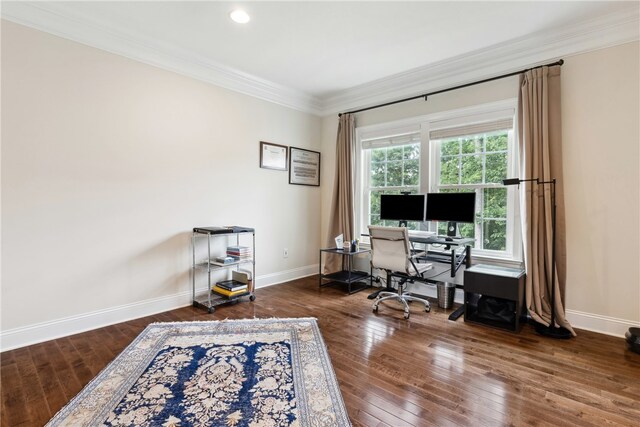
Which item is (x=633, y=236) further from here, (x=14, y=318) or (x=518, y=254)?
(x=14, y=318)

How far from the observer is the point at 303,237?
16.2 ft

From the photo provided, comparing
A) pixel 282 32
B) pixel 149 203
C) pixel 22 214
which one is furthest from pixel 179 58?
pixel 22 214

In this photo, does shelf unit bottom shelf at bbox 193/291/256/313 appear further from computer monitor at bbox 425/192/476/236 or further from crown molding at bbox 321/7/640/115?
crown molding at bbox 321/7/640/115

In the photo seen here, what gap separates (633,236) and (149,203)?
453 centimetres

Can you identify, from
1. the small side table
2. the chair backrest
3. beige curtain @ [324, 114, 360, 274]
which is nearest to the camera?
the chair backrest

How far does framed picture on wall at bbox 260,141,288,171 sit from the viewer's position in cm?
432

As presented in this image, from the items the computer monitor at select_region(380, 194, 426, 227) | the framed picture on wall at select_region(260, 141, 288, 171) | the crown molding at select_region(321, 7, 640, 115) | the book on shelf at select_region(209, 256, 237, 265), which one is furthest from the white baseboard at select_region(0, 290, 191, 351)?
the crown molding at select_region(321, 7, 640, 115)

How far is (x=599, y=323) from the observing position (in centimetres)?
288

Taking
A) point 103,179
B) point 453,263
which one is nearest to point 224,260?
point 103,179

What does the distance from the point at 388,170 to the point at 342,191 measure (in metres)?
0.74

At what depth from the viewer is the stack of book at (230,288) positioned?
3576mm

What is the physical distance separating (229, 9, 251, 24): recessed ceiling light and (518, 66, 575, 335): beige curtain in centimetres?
278

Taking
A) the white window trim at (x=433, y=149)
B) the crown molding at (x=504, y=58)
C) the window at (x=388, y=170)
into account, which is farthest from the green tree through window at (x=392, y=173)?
the crown molding at (x=504, y=58)

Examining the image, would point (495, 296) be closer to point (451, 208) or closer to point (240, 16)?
point (451, 208)
